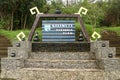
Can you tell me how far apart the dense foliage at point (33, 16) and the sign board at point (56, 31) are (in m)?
7.09

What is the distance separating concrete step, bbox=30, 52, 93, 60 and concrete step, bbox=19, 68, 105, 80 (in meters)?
1.44

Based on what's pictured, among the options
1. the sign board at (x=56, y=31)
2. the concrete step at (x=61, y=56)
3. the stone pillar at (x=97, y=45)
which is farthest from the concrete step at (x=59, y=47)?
the sign board at (x=56, y=31)

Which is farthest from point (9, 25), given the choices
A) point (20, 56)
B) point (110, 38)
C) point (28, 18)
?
point (20, 56)

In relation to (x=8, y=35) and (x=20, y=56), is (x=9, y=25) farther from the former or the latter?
(x=20, y=56)

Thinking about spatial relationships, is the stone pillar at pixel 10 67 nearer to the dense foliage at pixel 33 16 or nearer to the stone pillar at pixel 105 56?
the stone pillar at pixel 105 56

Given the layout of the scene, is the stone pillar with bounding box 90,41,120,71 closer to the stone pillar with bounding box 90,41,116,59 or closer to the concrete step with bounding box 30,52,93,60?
the stone pillar with bounding box 90,41,116,59

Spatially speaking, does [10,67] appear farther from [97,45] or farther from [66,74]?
[97,45]

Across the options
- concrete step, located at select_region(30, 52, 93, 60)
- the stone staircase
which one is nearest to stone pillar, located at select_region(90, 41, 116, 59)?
concrete step, located at select_region(30, 52, 93, 60)

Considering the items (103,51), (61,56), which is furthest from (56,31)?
(103,51)

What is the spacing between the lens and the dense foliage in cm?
1748

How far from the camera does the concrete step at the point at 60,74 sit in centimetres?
789

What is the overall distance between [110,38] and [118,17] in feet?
24.9

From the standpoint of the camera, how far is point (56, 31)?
10.4 m

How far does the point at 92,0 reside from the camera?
22453 mm
